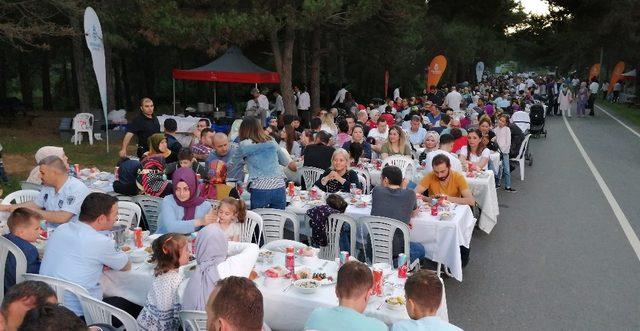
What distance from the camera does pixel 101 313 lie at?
12.3ft

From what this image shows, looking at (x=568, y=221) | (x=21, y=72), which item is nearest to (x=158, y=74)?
(x=21, y=72)

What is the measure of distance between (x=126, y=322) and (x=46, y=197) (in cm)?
261

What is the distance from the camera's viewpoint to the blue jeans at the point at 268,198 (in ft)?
20.6

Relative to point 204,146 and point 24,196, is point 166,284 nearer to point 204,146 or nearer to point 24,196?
point 24,196

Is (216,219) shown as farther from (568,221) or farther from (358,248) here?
(568,221)

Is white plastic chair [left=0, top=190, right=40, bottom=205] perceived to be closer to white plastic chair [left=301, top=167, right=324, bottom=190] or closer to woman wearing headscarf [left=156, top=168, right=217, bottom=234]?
woman wearing headscarf [left=156, top=168, right=217, bottom=234]

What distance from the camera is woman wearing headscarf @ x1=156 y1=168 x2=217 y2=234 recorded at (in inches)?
203

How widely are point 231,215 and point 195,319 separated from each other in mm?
1629

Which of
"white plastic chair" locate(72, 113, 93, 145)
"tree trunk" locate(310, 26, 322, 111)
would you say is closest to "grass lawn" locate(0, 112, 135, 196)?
"white plastic chair" locate(72, 113, 93, 145)

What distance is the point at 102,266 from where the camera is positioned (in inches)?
165

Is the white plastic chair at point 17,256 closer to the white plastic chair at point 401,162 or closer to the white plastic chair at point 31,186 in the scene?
the white plastic chair at point 31,186

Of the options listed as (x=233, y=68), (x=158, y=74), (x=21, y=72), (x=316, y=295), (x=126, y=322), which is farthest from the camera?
(x=158, y=74)

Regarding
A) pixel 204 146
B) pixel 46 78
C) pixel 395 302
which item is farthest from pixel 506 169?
pixel 46 78

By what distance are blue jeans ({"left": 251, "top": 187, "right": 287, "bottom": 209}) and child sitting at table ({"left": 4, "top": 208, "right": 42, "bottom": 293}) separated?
8.38 feet
